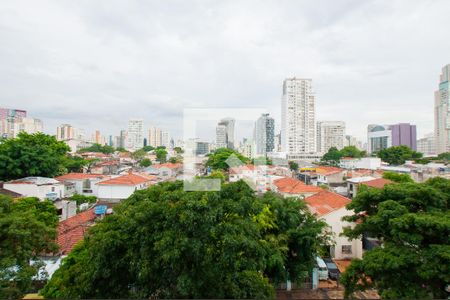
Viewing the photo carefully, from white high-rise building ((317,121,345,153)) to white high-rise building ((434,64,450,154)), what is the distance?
1553cm

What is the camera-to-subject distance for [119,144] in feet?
243

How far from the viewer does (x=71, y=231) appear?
6.61 meters

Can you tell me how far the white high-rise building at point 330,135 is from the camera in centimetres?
5153

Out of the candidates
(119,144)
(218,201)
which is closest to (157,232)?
(218,201)

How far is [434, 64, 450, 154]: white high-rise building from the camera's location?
33.7 metres

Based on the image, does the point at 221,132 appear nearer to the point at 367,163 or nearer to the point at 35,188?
the point at 35,188

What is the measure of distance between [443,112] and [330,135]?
18.6 meters

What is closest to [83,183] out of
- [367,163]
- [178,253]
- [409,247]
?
[178,253]

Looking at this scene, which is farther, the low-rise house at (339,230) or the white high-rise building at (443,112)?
the white high-rise building at (443,112)

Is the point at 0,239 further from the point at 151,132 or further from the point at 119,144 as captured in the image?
the point at 119,144

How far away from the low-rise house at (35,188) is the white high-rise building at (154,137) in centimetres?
5748

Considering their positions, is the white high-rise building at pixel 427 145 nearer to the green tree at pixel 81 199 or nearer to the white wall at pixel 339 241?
the white wall at pixel 339 241

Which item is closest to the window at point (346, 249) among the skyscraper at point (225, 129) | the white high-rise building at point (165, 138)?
the skyscraper at point (225, 129)

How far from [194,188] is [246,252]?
4.35 feet
